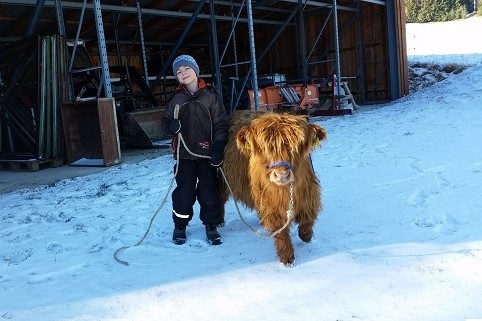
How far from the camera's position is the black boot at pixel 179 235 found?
3873 mm

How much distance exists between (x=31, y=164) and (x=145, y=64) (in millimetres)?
6851

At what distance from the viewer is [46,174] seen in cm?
786

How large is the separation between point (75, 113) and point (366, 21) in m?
13.8

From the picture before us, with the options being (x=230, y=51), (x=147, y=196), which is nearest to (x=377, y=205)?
(x=147, y=196)

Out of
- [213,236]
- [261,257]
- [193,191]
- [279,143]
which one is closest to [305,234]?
[261,257]

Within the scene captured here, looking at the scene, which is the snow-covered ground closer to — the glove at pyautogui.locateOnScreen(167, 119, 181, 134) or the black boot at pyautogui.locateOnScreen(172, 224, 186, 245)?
the black boot at pyautogui.locateOnScreen(172, 224, 186, 245)

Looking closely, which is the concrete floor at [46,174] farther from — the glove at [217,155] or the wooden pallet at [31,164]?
the glove at [217,155]

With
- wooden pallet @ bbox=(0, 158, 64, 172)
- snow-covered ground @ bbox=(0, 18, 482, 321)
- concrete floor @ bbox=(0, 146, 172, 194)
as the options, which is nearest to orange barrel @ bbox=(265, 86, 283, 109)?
concrete floor @ bbox=(0, 146, 172, 194)

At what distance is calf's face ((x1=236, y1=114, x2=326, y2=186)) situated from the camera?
9.75 feet

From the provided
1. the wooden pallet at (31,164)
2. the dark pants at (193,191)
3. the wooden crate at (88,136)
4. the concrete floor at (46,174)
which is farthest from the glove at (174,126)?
the wooden pallet at (31,164)

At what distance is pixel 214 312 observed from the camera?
2621 mm

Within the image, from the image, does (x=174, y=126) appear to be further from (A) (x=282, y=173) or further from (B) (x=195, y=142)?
(A) (x=282, y=173)

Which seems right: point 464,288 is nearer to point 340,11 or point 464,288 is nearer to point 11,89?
point 11,89

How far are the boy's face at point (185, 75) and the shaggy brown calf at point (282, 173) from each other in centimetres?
77
